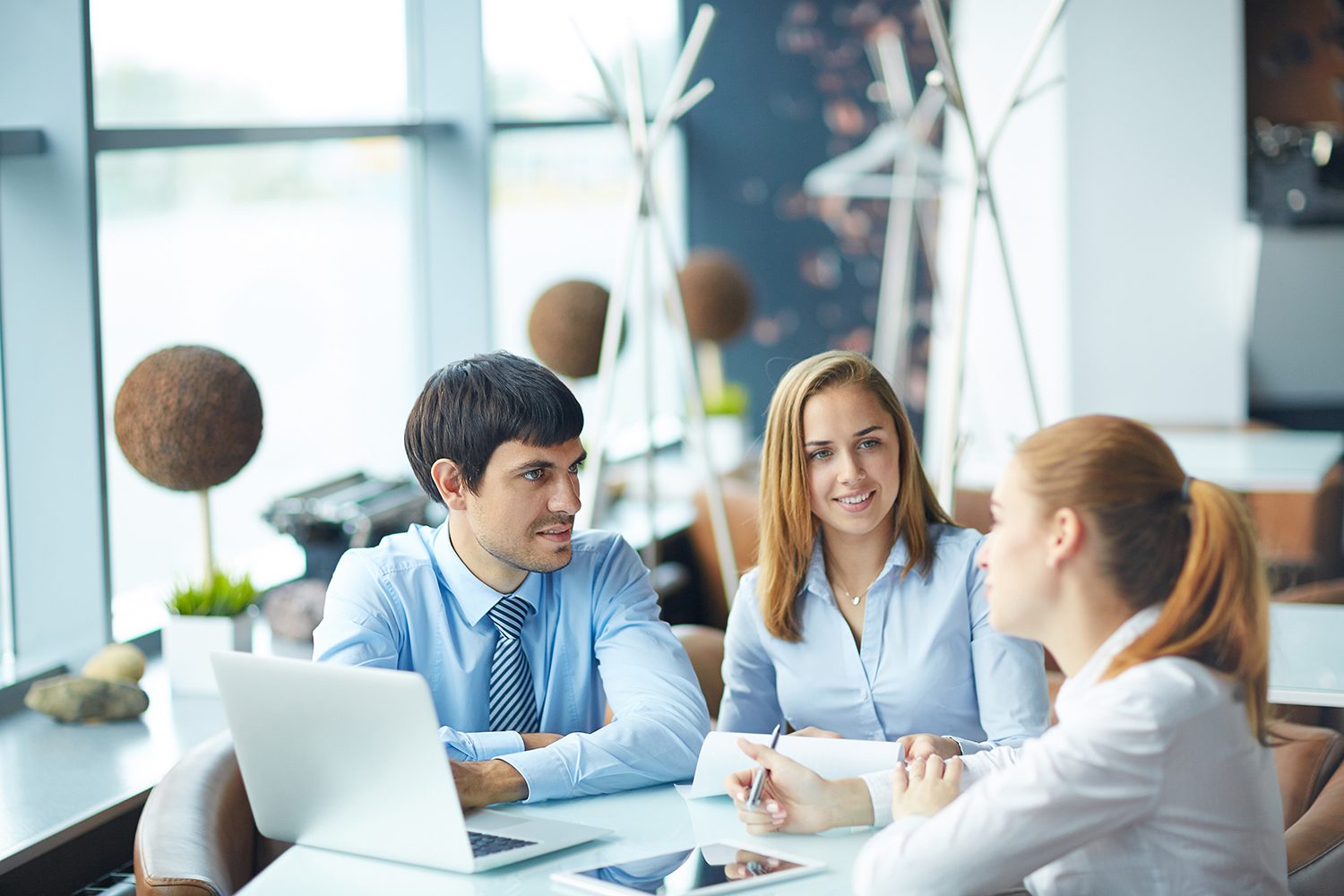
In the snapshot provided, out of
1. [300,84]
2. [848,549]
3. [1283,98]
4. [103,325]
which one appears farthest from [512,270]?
[1283,98]

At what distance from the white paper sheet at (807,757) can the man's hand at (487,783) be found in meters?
0.23

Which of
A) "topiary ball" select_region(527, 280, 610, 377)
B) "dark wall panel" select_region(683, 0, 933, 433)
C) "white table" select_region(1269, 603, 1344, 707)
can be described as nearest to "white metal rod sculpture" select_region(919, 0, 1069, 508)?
"white table" select_region(1269, 603, 1344, 707)

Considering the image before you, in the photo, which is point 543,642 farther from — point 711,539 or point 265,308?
point 711,539

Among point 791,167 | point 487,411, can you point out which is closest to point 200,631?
point 487,411

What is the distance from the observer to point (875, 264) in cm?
637

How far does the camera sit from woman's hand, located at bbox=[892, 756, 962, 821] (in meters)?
1.63

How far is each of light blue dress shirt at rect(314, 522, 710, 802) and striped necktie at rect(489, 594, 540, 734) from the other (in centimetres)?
1

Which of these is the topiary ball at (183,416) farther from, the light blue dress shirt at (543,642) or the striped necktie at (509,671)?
the striped necktie at (509,671)

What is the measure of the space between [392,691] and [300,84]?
278 centimetres

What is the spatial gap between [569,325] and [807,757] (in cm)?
215

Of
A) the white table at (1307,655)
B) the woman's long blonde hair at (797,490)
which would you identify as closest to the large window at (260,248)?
the woman's long blonde hair at (797,490)

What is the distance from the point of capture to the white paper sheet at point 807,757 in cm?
180

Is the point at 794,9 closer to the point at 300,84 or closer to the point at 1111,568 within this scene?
the point at 300,84

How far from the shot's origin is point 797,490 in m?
2.27
